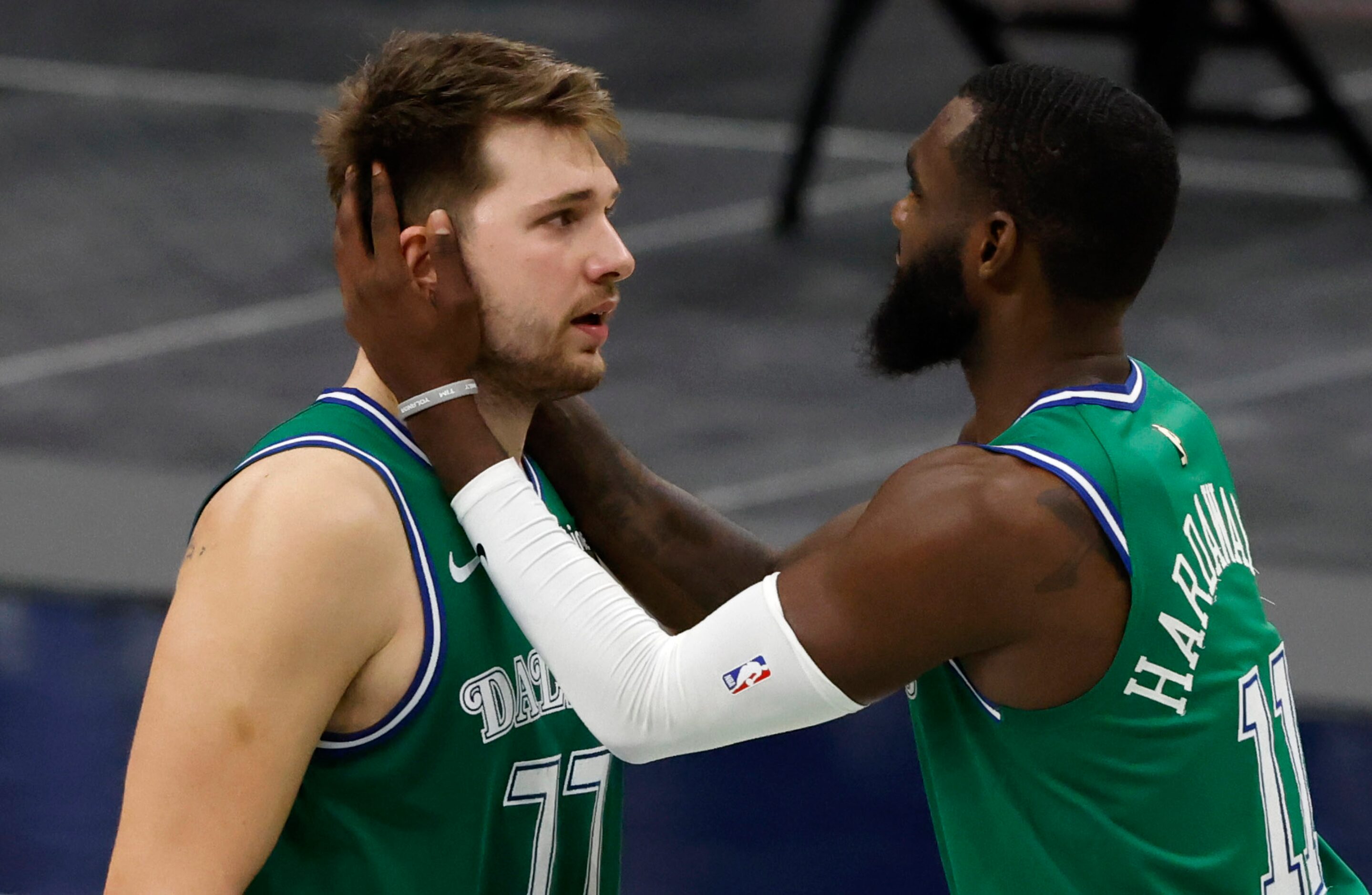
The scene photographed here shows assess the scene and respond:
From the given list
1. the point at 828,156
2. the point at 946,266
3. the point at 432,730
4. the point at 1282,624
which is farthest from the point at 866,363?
the point at 828,156

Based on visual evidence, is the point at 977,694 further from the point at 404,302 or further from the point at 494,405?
the point at 404,302

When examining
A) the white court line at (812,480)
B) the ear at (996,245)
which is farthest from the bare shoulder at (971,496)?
the white court line at (812,480)

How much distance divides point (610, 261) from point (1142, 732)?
868mm

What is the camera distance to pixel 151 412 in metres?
6.65

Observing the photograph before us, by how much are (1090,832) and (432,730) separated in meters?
0.79

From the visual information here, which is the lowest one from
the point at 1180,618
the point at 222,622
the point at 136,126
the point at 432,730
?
the point at 1180,618

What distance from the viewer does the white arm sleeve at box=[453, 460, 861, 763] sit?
91.4 inches

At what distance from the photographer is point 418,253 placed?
7.93 ft

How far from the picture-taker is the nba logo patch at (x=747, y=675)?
232 cm

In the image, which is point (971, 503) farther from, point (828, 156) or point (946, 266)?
point (828, 156)

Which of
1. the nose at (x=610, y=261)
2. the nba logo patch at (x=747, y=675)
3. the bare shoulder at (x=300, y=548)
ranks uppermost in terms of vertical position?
the nose at (x=610, y=261)

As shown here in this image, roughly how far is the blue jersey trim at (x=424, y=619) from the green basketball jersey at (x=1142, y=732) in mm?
643

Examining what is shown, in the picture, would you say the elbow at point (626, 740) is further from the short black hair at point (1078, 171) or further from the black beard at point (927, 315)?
the short black hair at point (1078, 171)

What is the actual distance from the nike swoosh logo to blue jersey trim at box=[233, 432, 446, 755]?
0.12 feet
